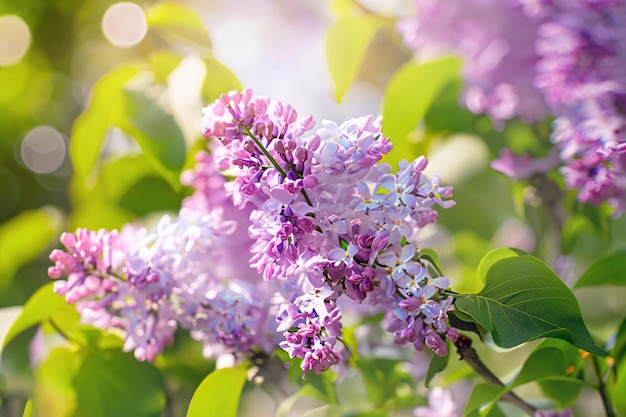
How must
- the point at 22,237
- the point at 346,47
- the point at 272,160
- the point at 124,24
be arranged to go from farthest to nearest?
the point at 124,24 → the point at 22,237 → the point at 346,47 → the point at 272,160

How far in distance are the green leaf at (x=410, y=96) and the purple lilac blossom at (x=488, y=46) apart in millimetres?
28

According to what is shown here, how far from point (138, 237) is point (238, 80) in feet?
0.43

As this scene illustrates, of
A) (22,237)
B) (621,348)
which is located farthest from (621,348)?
(22,237)

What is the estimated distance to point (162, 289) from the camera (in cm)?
32

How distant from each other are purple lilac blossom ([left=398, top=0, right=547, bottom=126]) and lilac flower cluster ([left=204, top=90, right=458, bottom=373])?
0.89 ft

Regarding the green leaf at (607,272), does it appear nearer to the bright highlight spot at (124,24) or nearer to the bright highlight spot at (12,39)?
the bright highlight spot at (124,24)

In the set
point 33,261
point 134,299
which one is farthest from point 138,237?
point 33,261

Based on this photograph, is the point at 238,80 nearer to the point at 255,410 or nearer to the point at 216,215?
the point at 216,215

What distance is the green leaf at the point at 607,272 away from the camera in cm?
35

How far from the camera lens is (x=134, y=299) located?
332 millimetres

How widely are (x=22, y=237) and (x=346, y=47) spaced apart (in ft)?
1.18

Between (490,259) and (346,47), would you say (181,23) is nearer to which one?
(346,47)

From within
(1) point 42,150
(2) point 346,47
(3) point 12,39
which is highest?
(2) point 346,47

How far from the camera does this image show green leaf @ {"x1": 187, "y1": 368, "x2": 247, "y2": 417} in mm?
325
